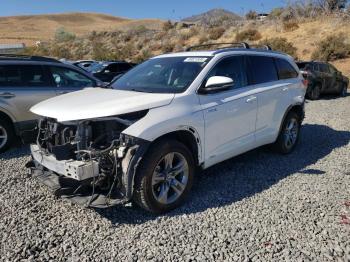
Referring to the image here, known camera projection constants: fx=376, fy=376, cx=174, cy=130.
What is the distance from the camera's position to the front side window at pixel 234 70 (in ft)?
16.6

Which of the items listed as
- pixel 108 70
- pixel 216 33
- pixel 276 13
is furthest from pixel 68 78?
pixel 276 13

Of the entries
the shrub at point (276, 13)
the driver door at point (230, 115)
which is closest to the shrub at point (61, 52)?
the shrub at point (276, 13)

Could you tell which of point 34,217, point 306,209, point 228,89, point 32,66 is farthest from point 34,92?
point 306,209

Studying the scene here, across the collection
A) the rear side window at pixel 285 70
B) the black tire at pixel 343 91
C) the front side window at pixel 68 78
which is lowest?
the black tire at pixel 343 91

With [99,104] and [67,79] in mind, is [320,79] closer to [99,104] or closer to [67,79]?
[67,79]

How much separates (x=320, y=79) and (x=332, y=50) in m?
11.1

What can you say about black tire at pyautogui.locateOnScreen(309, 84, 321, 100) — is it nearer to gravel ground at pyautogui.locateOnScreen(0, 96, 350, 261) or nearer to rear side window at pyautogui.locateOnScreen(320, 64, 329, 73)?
rear side window at pyautogui.locateOnScreen(320, 64, 329, 73)

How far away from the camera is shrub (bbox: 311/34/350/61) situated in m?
24.5

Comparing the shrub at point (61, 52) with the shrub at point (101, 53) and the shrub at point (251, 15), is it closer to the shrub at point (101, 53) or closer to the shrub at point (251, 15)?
the shrub at point (101, 53)

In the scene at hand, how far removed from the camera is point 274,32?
32.0 metres

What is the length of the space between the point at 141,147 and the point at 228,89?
1752 mm

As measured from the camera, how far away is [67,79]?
7.66m

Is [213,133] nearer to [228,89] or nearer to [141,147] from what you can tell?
[228,89]

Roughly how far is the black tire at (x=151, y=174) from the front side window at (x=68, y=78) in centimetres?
412
